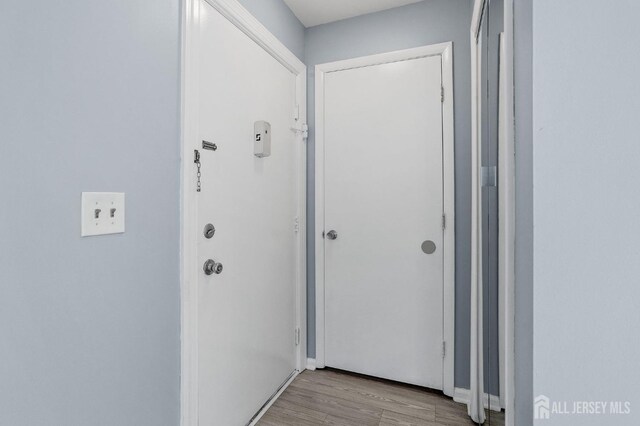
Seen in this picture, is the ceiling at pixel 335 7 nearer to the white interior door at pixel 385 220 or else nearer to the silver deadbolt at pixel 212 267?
the white interior door at pixel 385 220

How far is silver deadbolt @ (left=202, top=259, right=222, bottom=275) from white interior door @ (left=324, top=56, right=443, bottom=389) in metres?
0.95

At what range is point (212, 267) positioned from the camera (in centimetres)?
137

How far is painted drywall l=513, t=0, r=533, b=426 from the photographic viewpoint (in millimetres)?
675

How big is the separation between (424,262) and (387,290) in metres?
0.30

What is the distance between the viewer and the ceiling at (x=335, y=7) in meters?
1.96

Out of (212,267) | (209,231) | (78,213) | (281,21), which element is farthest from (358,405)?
(281,21)

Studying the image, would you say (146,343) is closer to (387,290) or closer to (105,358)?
(105,358)

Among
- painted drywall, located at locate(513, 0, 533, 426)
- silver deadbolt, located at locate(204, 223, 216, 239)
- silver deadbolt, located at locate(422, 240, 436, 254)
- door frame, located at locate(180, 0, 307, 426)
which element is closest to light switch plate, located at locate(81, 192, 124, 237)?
door frame, located at locate(180, 0, 307, 426)

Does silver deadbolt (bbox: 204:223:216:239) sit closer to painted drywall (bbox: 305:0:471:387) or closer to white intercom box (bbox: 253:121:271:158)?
white intercom box (bbox: 253:121:271:158)

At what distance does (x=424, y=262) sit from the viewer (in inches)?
77.4
